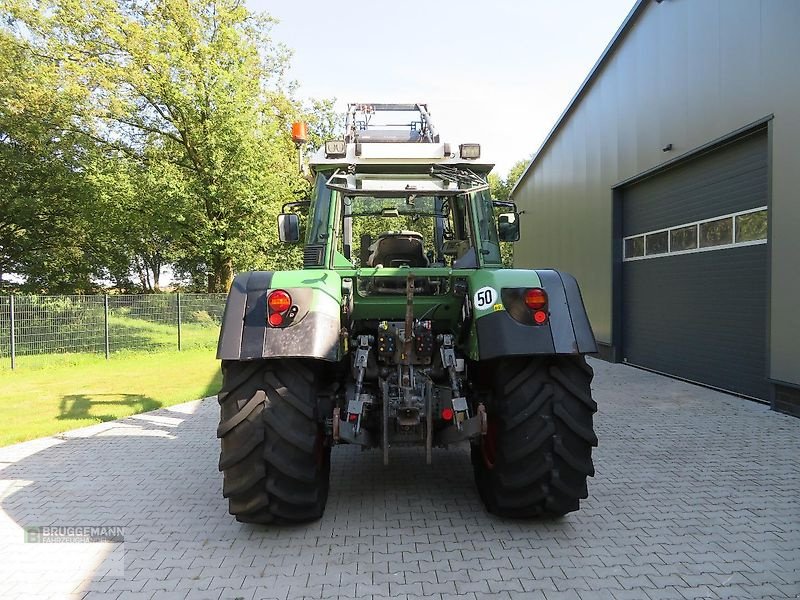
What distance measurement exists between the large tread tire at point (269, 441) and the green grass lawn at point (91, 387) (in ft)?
13.2

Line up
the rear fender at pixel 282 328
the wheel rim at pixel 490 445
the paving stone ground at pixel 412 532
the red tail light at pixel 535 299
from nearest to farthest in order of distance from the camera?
the paving stone ground at pixel 412 532
the rear fender at pixel 282 328
the red tail light at pixel 535 299
the wheel rim at pixel 490 445

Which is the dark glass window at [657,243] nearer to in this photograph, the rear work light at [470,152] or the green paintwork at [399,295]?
the rear work light at [470,152]

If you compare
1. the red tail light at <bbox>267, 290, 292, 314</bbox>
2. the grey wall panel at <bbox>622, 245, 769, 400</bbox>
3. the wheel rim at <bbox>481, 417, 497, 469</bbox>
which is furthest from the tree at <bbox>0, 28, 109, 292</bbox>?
the wheel rim at <bbox>481, 417, 497, 469</bbox>

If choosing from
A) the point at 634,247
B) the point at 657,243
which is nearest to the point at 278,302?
the point at 657,243

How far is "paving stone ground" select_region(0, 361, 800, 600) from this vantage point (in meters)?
2.96

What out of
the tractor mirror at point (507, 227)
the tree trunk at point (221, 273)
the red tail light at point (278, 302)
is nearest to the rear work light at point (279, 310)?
the red tail light at point (278, 302)

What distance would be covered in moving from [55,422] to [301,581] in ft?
17.3

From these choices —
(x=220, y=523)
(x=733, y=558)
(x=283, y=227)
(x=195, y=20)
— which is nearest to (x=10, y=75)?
(x=195, y=20)

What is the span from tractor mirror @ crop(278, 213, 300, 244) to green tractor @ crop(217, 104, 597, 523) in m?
0.34

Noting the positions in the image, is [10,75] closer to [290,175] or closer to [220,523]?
[290,175]

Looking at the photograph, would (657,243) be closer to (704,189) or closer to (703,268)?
(703,268)

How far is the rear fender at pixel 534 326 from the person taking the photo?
3441 mm

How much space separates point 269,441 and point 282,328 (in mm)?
678

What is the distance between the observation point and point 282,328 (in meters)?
3.46
